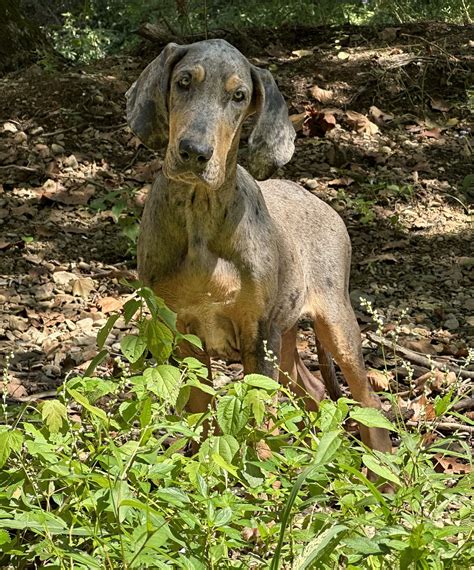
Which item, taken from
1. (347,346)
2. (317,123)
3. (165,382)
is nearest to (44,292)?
(347,346)

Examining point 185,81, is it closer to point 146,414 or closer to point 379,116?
point 146,414

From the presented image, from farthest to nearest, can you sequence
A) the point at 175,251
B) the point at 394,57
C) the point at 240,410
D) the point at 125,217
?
1. the point at 394,57
2. the point at 125,217
3. the point at 175,251
4. the point at 240,410

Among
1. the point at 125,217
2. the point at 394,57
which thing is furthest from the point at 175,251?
the point at 394,57

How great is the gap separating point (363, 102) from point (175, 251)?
5.85 meters

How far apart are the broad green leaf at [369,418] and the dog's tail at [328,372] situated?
2.68m

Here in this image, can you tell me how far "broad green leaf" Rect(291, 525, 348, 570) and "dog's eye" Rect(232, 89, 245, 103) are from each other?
2269 millimetres

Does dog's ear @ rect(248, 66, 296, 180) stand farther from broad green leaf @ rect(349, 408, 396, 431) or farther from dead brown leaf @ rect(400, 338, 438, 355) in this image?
dead brown leaf @ rect(400, 338, 438, 355)

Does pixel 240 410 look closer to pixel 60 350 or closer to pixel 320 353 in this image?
pixel 320 353

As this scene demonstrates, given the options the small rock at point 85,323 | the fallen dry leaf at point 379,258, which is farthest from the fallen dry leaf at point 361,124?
the small rock at point 85,323

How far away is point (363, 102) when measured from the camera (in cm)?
1035

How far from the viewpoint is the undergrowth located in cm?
298

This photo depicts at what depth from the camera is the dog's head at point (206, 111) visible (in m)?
4.48

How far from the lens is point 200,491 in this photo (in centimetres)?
316

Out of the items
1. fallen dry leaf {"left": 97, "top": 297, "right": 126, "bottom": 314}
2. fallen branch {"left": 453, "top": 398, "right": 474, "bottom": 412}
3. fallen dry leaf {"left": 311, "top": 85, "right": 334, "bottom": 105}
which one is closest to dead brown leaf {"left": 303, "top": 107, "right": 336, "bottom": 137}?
fallen dry leaf {"left": 311, "top": 85, "right": 334, "bottom": 105}
